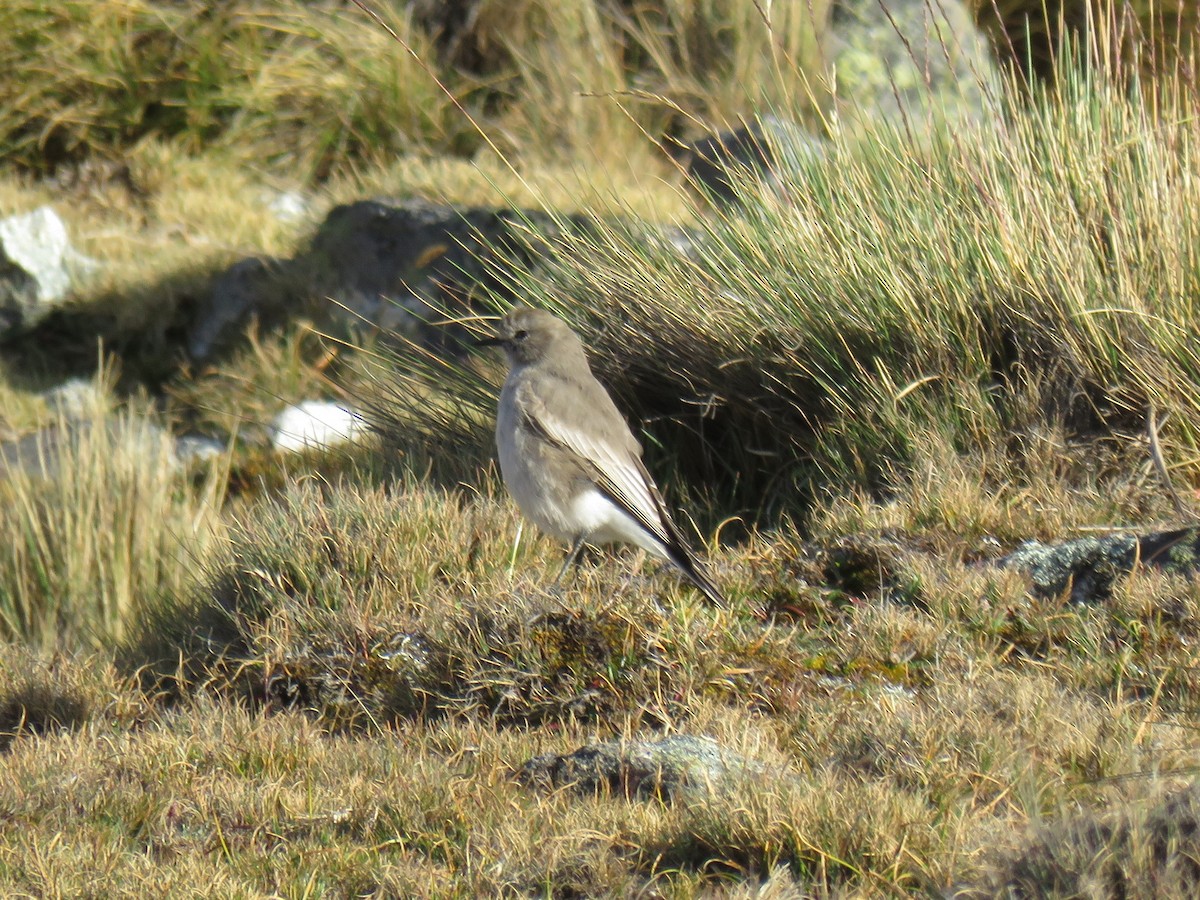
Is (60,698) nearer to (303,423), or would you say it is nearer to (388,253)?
(303,423)

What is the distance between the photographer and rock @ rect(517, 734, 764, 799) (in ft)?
11.8

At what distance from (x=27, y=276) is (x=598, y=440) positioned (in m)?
7.48

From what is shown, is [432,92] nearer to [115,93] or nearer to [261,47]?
[261,47]

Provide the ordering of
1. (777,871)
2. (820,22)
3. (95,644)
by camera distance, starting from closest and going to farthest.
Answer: (777,871)
(95,644)
(820,22)

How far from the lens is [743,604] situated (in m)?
4.82

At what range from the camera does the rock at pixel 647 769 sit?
3.59 m

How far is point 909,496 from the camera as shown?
17.3ft

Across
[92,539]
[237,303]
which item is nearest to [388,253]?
[237,303]

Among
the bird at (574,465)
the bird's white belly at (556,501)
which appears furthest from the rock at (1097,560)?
the bird's white belly at (556,501)

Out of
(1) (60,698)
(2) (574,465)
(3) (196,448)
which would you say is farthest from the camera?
(3) (196,448)

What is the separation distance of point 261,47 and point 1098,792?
1165 centimetres

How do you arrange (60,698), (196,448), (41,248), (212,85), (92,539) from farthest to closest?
(212,85)
(41,248)
(196,448)
(92,539)
(60,698)

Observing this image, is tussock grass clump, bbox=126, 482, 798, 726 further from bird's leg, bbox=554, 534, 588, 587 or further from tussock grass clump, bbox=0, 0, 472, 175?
tussock grass clump, bbox=0, 0, 472, 175

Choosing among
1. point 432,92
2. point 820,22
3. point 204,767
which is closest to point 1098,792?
point 204,767
